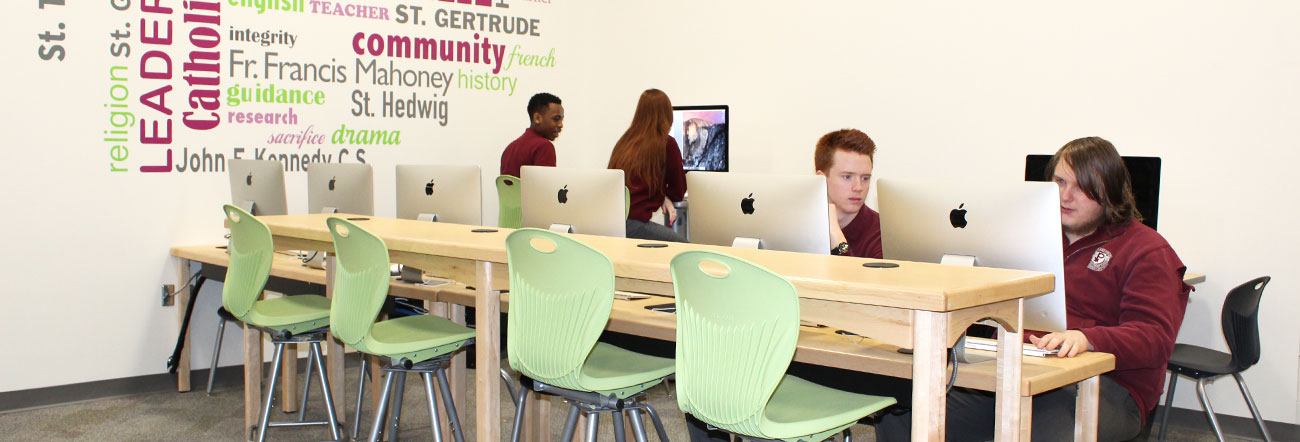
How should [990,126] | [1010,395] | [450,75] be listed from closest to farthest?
[1010,395] < [990,126] < [450,75]

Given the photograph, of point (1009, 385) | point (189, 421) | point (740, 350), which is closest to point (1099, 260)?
point (1009, 385)

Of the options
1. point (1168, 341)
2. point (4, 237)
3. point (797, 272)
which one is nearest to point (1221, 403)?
point (1168, 341)

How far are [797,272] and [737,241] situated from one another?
620 millimetres

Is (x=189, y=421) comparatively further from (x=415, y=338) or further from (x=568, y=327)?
(x=568, y=327)

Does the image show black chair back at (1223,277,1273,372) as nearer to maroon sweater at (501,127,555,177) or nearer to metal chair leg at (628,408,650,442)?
metal chair leg at (628,408,650,442)

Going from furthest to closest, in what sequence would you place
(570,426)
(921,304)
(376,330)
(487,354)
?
(376,330)
(487,354)
(570,426)
(921,304)

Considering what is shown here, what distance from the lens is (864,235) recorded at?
3174 millimetres

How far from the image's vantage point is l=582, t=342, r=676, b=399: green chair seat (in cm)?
244

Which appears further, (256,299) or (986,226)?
(256,299)

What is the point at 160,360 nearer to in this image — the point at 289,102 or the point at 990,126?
the point at 289,102

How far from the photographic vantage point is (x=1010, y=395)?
204 cm

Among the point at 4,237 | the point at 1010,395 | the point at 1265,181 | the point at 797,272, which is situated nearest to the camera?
the point at 1010,395

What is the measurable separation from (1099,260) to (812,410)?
38.0 inches

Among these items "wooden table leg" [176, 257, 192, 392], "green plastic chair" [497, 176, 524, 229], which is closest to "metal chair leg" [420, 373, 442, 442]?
"green plastic chair" [497, 176, 524, 229]
